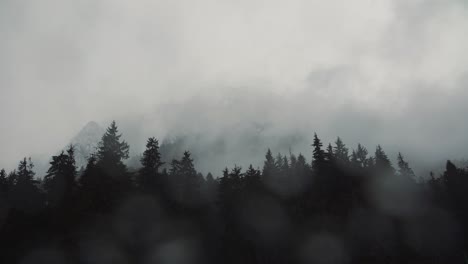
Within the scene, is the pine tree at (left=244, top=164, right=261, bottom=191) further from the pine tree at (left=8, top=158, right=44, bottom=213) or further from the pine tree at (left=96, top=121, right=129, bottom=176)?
the pine tree at (left=8, top=158, right=44, bottom=213)

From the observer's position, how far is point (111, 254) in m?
45.5

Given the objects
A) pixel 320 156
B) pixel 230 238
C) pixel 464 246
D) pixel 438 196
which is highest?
pixel 320 156

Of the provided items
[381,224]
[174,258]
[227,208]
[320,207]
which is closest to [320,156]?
[320,207]

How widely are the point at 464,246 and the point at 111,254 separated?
52.5m

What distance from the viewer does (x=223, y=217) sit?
2446 inches

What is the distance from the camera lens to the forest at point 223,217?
46500mm

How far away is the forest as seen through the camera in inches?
1831

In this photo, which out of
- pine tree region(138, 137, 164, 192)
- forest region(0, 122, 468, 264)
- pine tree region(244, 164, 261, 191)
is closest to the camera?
forest region(0, 122, 468, 264)

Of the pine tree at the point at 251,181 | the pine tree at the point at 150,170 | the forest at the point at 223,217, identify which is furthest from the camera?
the pine tree at the point at 251,181

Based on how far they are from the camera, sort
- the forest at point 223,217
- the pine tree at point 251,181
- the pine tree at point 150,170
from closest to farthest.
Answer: the forest at point 223,217 < the pine tree at point 150,170 < the pine tree at point 251,181

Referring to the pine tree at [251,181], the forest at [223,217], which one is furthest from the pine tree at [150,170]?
the pine tree at [251,181]

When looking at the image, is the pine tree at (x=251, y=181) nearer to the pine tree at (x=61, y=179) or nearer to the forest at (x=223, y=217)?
the forest at (x=223, y=217)

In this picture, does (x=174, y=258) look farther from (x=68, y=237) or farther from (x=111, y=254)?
(x=68, y=237)

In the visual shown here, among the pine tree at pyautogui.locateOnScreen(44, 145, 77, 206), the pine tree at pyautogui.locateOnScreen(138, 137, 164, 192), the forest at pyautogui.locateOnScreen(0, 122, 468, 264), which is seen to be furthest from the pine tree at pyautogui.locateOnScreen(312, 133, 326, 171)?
the pine tree at pyautogui.locateOnScreen(44, 145, 77, 206)
